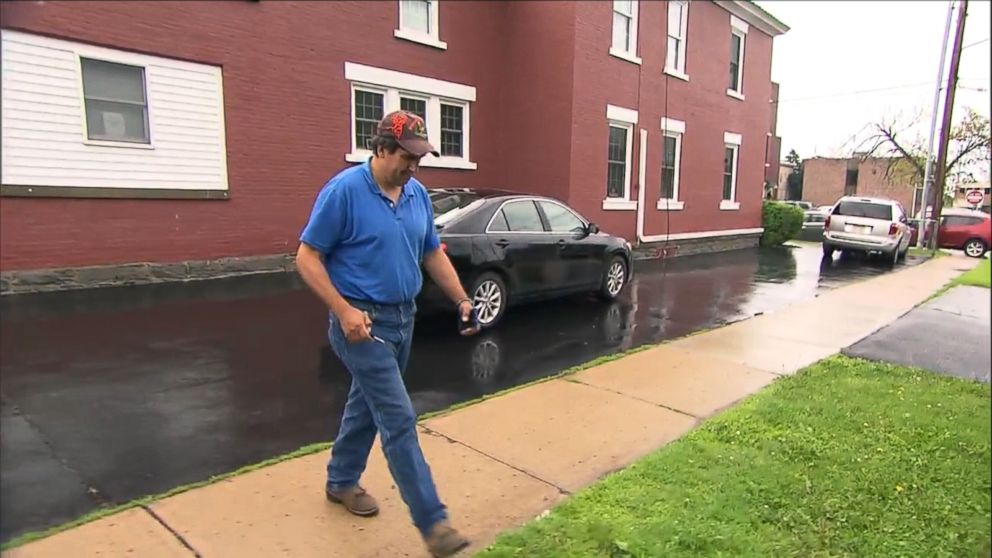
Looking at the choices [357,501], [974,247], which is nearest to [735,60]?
[974,247]

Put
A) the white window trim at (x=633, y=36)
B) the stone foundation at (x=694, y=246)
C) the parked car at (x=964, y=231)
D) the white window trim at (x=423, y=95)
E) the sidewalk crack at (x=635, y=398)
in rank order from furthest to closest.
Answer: the parked car at (x=964, y=231) < the stone foundation at (x=694, y=246) < the white window trim at (x=633, y=36) < the white window trim at (x=423, y=95) < the sidewalk crack at (x=635, y=398)

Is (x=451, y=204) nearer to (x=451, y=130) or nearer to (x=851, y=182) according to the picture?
(x=451, y=130)

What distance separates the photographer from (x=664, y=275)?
1278cm

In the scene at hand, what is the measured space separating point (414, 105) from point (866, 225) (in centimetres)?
1161

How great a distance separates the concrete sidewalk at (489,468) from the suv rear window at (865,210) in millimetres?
10866

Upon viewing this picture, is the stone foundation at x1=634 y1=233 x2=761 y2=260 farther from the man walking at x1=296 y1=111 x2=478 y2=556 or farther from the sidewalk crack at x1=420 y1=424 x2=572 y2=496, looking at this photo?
the man walking at x1=296 y1=111 x2=478 y2=556

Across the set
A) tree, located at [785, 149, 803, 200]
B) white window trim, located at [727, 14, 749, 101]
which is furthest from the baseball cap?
white window trim, located at [727, 14, 749, 101]

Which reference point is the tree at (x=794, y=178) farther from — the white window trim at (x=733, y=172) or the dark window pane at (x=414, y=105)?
the dark window pane at (x=414, y=105)

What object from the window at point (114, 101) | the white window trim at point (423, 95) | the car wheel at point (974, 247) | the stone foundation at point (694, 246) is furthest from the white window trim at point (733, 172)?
the window at point (114, 101)

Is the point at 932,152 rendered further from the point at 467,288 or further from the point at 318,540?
the point at 318,540

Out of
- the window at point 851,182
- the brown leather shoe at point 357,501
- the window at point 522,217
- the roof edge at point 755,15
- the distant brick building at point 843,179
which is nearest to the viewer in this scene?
the brown leather shoe at point 357,501

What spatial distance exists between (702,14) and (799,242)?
898 centimetres

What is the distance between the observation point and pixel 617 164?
14836mm

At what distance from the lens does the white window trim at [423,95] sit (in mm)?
11688
